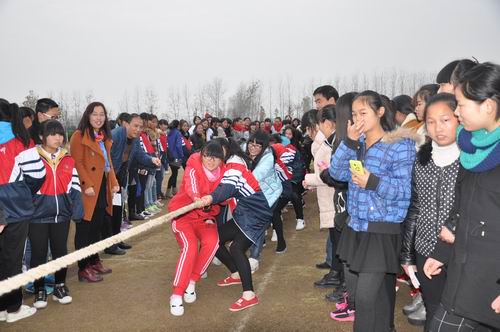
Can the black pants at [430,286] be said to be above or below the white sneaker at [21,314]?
above

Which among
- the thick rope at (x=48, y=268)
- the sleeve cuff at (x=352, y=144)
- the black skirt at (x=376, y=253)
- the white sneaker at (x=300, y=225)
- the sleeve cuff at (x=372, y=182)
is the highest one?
the sleeve cuff at (x=352, y=144)

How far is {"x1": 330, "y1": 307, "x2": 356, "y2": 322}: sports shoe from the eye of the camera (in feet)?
13.6

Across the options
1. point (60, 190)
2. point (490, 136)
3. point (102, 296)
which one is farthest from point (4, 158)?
point (490, 136)

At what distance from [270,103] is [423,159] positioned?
2335 inches

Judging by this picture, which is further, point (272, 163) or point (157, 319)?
point (272, 163)

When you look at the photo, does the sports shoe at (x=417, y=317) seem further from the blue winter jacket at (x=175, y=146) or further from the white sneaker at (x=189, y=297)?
the blue winter jacket at (x=175, y=146)

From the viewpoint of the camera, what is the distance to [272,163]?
5.67 meters

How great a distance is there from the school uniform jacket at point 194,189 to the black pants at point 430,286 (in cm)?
246

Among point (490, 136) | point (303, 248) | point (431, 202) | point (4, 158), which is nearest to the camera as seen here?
point (490, 136)

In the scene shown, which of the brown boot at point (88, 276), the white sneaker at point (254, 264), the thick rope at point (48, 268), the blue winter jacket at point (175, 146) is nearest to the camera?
the thick rope at point (48, 268)

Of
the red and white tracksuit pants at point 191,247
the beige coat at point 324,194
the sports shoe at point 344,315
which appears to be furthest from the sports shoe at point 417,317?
the red and white tracksuit pants at point 191,247

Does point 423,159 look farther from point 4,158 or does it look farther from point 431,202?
point 4,158

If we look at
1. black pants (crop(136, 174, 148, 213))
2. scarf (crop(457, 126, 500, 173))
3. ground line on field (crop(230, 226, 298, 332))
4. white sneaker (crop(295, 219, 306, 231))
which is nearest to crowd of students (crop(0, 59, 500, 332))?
scarf (crop(457, 126, 500, 173))

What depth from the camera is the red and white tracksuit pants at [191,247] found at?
4445mm
